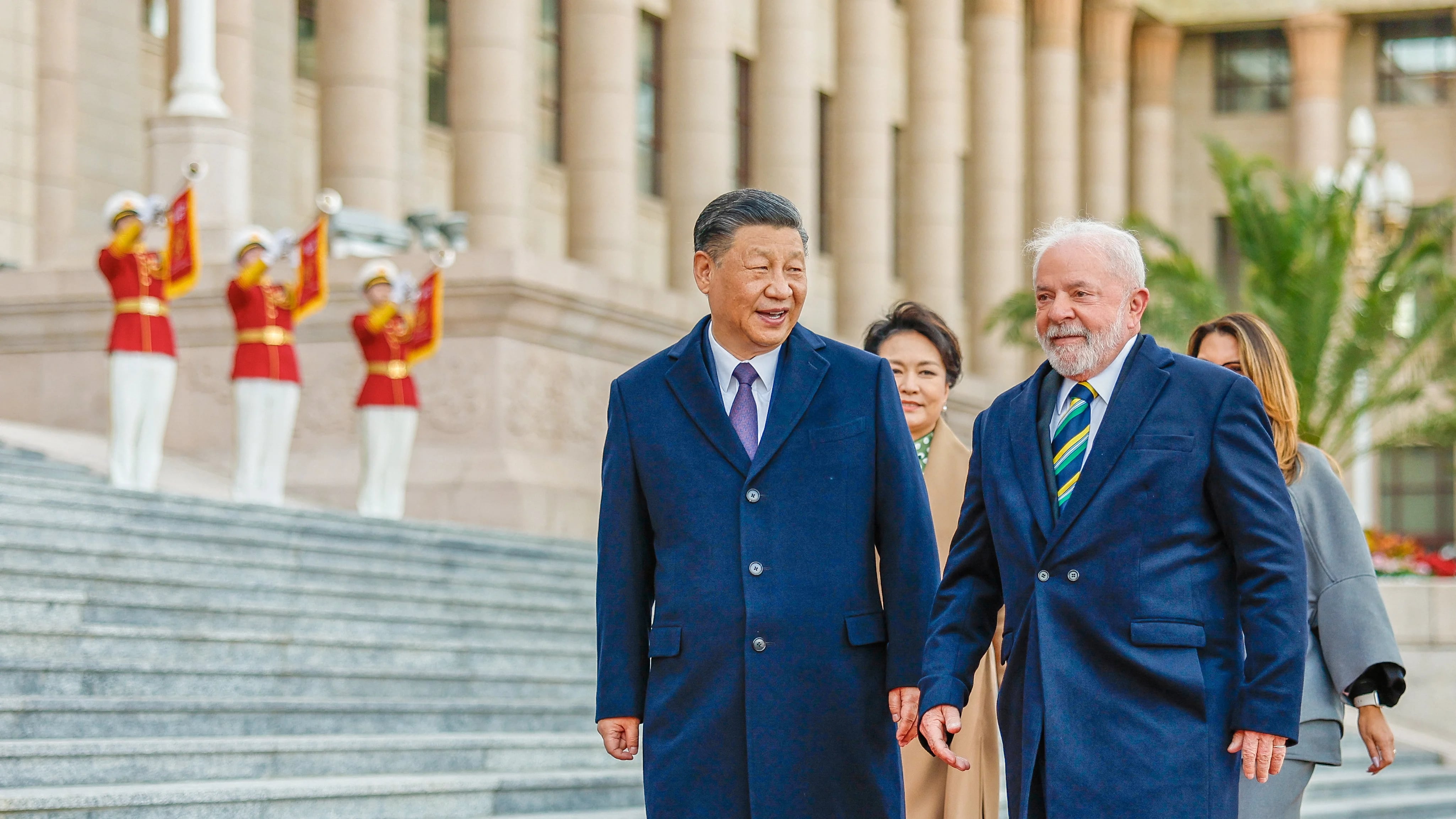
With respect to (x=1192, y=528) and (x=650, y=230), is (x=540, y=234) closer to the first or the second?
(x=650, y=230)

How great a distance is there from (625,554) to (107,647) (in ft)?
17.5

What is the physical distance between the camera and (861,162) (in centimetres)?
3331

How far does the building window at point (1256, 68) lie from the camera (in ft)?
143

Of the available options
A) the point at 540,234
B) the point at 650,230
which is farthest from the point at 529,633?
the point at 650,230

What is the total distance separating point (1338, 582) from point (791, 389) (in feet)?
5.70

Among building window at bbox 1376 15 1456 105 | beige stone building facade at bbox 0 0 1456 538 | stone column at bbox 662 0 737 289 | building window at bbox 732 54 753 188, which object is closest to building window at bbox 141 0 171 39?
beige stone building facade at bbox 0 0 1456 538

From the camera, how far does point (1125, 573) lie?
4117 millimetres

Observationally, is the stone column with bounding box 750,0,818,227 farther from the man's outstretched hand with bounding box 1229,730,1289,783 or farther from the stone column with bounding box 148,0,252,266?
the man's outstretched hand with bounding box 1229,730,1289,783

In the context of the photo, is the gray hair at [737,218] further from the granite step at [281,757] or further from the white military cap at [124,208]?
the white military cap at [124,208]

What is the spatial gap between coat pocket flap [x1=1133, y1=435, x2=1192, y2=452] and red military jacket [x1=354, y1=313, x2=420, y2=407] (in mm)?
12243

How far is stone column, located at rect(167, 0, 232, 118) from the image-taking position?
1939cm

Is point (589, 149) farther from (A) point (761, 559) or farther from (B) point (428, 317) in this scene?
(A) point (761, 559)

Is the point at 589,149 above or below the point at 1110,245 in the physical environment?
above

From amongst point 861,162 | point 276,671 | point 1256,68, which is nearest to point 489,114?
point 861,162
